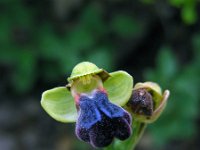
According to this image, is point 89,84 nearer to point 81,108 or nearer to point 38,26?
point 81,108

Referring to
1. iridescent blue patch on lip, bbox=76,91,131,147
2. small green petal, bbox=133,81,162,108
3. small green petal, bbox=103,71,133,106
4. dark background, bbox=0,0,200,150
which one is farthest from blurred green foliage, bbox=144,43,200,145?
iridescent blue patch on lip, bbox=76,91,131,147

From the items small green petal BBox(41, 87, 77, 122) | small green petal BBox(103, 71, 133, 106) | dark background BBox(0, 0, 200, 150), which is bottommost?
dark background BBox(0, 0, 200, 150)

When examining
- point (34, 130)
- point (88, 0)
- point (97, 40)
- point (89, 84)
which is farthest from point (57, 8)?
point (89, 84)

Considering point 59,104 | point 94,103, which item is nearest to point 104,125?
point 94,103

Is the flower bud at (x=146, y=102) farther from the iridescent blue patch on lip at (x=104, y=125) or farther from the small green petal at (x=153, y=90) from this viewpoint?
the iridescent blue patch on lip at (x=104, y=125)

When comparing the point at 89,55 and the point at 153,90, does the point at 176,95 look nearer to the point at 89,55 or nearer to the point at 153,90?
the point at 89,55

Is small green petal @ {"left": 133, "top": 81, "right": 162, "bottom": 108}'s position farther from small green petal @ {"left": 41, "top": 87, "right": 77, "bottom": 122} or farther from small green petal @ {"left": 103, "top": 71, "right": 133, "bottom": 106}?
small green petal @ {"left": 41, "top": 87, "right": 77, "bottom": 122}
